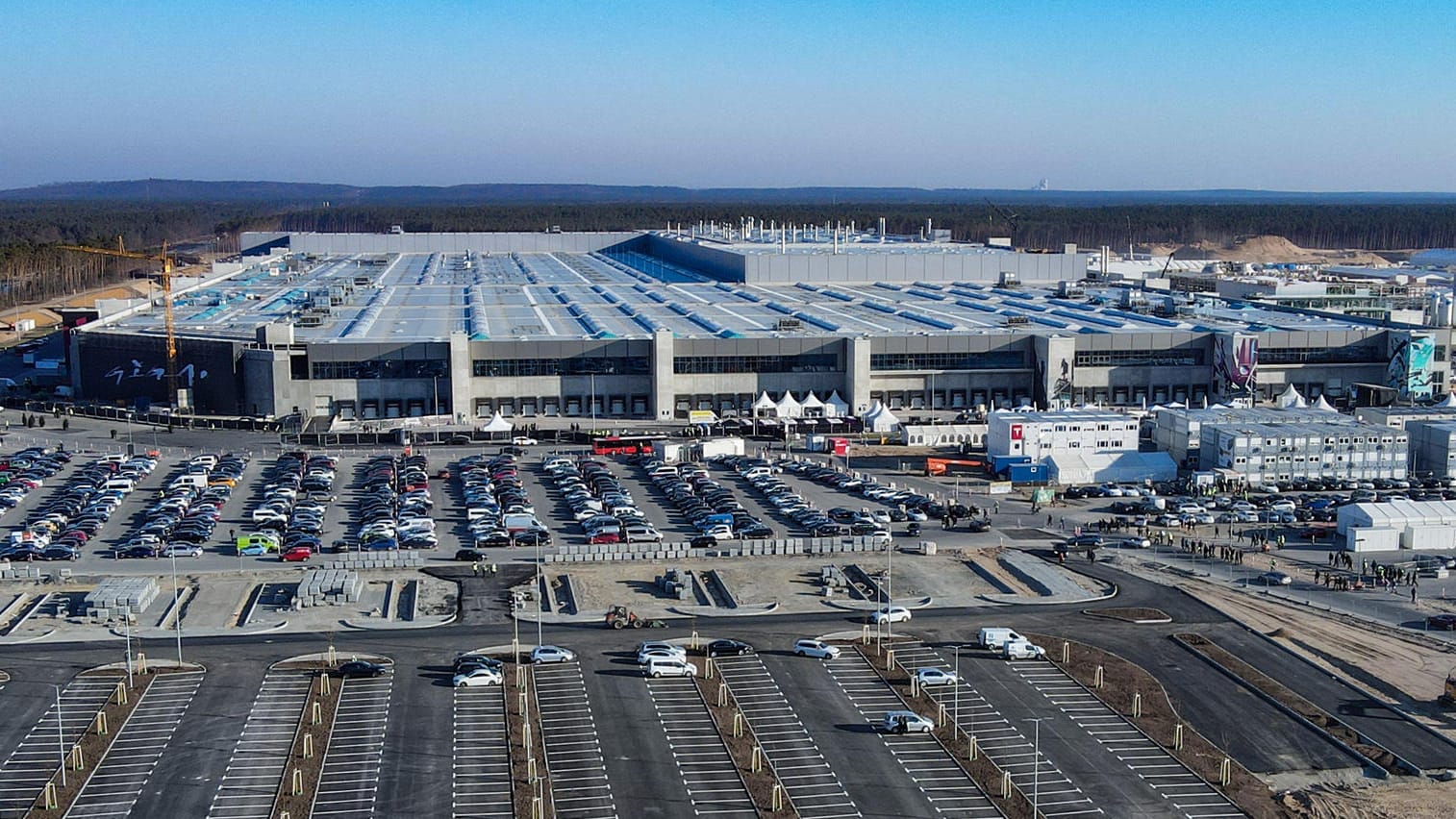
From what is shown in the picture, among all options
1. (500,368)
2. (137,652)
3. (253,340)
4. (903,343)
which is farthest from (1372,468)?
(253,340)

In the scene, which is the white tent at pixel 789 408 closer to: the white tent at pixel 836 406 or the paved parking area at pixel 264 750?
the white tent at pixel 836 406

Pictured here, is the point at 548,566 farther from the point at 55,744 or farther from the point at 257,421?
the point at 257,421

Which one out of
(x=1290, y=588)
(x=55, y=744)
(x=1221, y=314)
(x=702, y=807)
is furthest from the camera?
(x=1221, y=314)

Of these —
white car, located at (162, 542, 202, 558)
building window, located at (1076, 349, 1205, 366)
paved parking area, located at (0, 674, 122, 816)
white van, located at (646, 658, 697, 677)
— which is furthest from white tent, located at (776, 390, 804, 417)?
paved parking area, located at (0, 674, 122, 816)

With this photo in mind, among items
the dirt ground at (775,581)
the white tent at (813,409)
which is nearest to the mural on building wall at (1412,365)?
the white tent at (813,409)

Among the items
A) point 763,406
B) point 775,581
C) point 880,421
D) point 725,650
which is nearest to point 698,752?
point 725,650

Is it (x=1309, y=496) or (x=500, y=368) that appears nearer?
(x=1309, y=496)

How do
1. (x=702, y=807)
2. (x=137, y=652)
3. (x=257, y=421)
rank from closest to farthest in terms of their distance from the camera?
(x=702, y=807)
(x=137, y=652)
(x=257, y=421)
